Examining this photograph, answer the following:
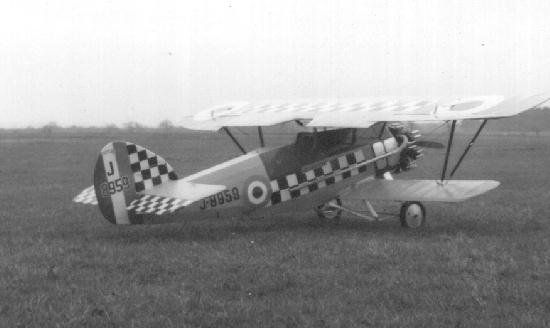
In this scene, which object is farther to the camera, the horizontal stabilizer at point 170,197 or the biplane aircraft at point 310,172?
the biplane aircraft at point 310,172

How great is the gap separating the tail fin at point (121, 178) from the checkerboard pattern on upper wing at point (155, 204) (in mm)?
79

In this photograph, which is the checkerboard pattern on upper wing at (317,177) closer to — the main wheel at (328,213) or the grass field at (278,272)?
the grass field at (278,272)

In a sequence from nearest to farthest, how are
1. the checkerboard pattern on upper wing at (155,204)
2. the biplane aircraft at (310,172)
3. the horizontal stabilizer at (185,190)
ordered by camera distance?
the checkerboard pattern on upper wing at (155,204), the horizontal stabilizer at (185,190), the biplane aircraft at (310,172)

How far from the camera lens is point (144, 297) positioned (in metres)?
5.45

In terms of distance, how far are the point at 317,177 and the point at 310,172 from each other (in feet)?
0.46

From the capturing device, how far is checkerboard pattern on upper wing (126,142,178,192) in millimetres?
8375

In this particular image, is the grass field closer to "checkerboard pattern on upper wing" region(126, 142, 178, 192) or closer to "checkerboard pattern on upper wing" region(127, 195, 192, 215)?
"checkerboard pattern on upper wing" region(127, 195, 192, 215)

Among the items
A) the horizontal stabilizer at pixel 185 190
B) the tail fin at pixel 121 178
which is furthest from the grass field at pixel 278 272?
the horizontal stabilizer at pixel 185 190

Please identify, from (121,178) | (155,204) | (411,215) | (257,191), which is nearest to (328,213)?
(411,215)

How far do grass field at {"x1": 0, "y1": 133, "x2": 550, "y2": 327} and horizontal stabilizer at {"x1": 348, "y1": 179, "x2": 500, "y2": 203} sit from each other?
466mm

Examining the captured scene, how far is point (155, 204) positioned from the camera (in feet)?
26.4

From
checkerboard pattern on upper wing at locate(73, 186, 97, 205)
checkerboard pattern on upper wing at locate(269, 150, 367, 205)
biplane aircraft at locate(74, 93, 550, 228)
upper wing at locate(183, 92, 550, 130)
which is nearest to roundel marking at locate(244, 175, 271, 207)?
biplane aircraft at locate(74, 93, 550, 228)

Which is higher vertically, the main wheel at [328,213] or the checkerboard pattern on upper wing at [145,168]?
the checkerboard pattern on upper wing at [145,168]

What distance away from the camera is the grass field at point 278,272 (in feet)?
16.2
